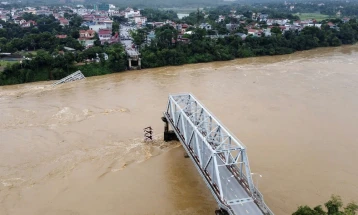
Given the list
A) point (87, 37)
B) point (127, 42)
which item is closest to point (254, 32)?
point (127, 42)

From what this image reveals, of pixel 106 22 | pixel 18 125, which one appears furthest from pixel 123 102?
pixel 106 22

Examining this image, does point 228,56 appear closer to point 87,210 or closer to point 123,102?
point 123,102

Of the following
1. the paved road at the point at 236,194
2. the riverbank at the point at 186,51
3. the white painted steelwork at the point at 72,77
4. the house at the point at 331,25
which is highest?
the house at the point at 331,25

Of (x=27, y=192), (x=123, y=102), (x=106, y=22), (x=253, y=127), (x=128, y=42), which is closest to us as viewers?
(x=27, y=192)

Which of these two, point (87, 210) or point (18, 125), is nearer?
point (87, 210)

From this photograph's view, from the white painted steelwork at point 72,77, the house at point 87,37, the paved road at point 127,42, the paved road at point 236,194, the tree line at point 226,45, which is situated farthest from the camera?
the house at point 87,37

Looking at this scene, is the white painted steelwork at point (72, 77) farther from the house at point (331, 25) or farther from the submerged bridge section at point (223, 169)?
the house at point (331, 25)

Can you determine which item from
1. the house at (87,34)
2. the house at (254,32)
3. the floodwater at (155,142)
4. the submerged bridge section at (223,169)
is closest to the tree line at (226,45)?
the house at (254,32)

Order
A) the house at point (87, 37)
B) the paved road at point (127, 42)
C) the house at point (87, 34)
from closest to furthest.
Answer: the paved road at point (127, 42) < the house at point (87, 37) < the house at point (87, 34)

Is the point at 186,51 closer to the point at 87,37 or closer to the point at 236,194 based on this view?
the point at 87,37
